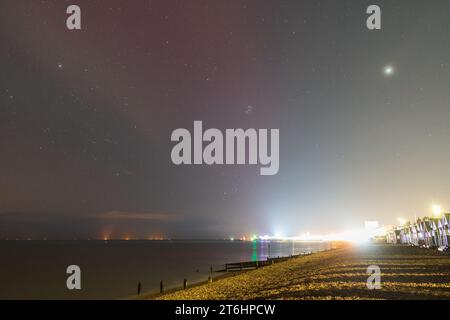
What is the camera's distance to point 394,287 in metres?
21.2

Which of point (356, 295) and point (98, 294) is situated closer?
point (356, 295)

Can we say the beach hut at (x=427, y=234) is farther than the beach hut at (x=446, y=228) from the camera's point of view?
Yes

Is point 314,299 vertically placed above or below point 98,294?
Answer: above

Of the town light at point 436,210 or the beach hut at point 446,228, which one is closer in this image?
the beach hut at point 446,228

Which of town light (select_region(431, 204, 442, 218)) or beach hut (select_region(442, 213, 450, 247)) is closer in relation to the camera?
beach hut (select_region(442, 213, 450, 247))

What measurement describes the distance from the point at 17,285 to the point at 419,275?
6319cm

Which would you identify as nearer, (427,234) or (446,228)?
(446,228)

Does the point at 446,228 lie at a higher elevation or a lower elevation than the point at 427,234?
higher

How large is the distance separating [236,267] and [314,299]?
168 ft
